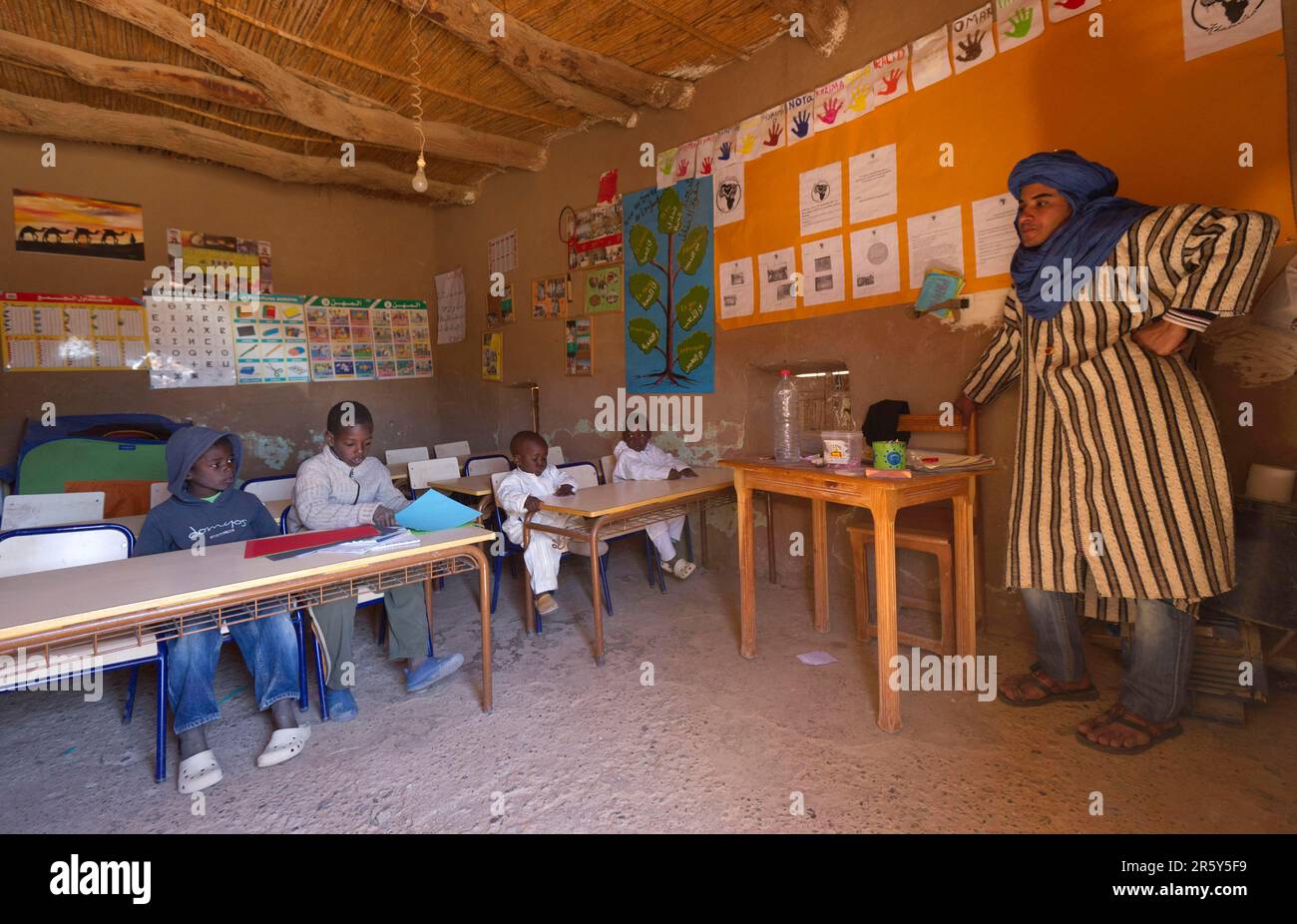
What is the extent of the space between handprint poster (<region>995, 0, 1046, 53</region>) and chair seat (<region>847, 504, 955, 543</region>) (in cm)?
209

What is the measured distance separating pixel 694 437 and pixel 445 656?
7.65ft

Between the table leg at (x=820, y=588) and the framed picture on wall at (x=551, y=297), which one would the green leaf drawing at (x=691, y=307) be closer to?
the framed picture on wall at (x=551, y=297)

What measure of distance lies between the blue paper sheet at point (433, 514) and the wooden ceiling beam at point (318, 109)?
3201 mm

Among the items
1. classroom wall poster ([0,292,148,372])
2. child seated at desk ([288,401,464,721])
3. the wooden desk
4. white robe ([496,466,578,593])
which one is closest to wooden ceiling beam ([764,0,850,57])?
white robe ([496,466,578,593])

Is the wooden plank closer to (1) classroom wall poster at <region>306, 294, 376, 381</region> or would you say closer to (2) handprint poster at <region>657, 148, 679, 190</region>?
(2) handprint poster at <region>657, 148, 679, 190</region>

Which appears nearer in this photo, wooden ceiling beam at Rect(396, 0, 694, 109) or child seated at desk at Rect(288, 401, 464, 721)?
child seated at desk at Rect(288, 401, 464, 721)

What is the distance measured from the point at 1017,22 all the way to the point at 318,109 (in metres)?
4.15

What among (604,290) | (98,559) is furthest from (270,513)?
(604,290)

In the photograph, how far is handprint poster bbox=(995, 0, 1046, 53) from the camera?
2.82 metres

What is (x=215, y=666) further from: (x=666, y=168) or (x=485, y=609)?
(x=666, y=168)

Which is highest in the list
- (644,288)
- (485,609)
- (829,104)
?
(829,104)

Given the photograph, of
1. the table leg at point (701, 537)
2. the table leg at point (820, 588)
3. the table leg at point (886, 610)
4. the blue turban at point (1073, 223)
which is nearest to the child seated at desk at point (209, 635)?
the table leg at point (886, 610)

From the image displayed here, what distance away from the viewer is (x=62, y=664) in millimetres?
1763

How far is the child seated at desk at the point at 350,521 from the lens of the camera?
257cm
